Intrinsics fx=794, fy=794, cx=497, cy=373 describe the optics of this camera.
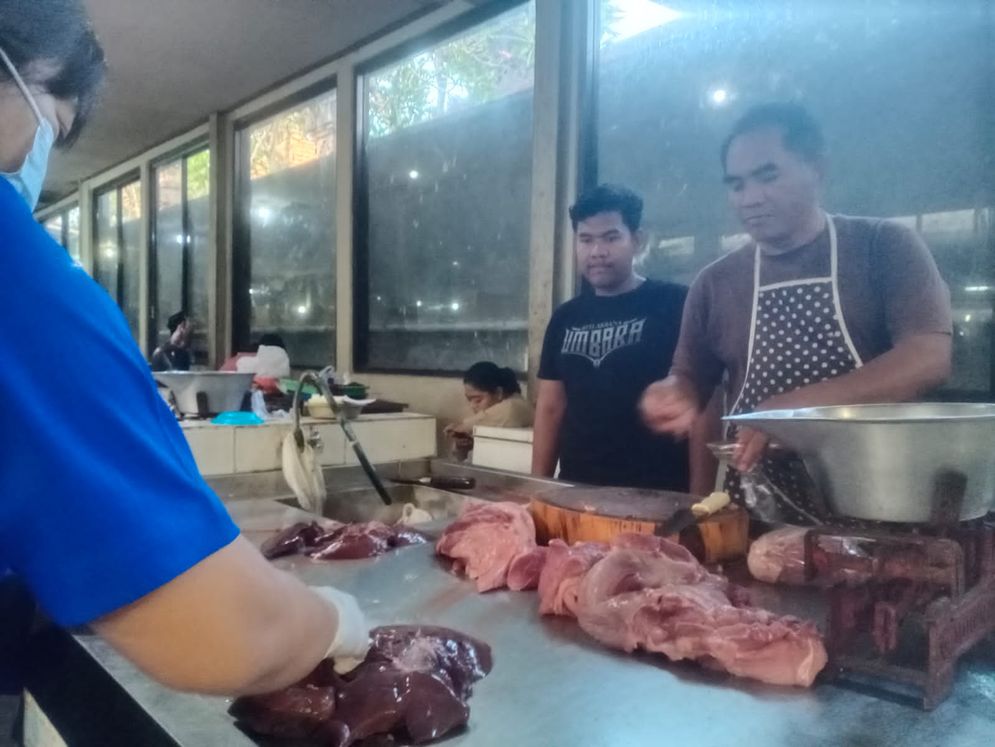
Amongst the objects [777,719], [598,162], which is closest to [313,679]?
[777,719]

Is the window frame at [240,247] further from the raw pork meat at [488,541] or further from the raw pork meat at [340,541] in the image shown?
the raw pork meat at [488,541]

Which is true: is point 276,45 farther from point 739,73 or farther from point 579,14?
point 739,73

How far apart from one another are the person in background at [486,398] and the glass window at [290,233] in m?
1.97

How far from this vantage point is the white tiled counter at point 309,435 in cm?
288

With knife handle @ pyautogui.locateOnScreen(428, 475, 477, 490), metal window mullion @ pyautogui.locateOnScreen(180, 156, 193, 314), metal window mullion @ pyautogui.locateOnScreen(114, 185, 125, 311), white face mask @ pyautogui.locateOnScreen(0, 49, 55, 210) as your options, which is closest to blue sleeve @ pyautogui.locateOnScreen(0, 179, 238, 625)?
white face mask @ pyautogui.locateOnScreen(0, 49, 55, 210)

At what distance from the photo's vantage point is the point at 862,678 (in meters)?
1.21

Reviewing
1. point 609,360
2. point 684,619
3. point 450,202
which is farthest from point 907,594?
point 450,202

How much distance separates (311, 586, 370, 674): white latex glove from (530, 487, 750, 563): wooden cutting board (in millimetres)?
796

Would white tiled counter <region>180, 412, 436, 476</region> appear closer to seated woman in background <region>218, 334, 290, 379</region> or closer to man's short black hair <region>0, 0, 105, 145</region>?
seated woman in background <region>218, 334, 290, 379</region>

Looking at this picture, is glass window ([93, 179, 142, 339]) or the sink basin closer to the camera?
the sink basin

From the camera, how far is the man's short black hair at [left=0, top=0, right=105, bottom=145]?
0.88 metres

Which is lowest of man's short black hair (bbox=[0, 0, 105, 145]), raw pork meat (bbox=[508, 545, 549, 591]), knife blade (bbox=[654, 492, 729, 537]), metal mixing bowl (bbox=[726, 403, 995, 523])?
raw pork meat (bbox=[508, 545, 549, 591])

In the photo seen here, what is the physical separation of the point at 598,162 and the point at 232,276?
12.9ft

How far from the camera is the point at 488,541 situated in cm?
182
